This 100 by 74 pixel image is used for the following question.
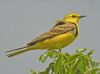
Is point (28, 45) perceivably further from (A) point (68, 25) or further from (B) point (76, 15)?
(B) point (76, 15)

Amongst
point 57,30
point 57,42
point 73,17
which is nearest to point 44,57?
point 57,42

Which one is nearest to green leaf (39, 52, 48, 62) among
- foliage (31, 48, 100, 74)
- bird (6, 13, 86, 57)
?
foliage (31, 48, 100, 74)

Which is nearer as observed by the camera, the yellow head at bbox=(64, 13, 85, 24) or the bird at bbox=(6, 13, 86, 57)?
the bird at bbox=(6, 13, 86, 57)

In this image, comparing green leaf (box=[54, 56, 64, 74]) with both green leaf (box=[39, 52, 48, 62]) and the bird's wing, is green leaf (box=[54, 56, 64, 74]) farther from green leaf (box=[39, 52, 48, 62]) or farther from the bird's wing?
the bird's wing

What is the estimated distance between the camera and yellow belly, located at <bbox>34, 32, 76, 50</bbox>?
383cm

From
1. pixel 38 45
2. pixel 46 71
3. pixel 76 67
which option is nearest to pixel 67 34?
pixel 38 45

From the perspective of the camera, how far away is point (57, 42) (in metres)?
3.93

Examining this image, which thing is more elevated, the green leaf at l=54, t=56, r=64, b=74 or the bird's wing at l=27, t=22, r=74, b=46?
the bird's wing at l=27, t=22, r=74, b=46

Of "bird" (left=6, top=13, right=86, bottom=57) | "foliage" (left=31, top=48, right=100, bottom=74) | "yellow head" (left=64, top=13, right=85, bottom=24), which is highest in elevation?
"yellow head" (left=64, top=13, right=85, bottom=24)

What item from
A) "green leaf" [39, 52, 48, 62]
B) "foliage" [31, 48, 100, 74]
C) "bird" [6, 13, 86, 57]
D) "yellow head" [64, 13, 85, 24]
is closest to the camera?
"foliage" [31, 48, 100, 74]

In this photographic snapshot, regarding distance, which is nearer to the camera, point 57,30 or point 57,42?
point 57,42

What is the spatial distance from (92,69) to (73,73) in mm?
190

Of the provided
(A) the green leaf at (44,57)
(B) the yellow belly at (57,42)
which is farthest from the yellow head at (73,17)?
(A) the green leaf at (44,57)

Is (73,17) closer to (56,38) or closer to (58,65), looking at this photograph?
(56,38)
